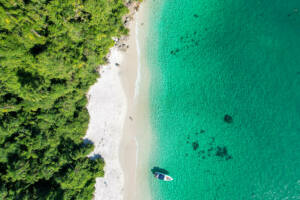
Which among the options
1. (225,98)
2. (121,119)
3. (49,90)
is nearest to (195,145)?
(225,98)

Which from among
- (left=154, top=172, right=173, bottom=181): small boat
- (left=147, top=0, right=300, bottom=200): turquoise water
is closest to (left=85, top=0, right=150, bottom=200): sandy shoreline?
(left=154, top=172, right=173, bottom=181): small boat

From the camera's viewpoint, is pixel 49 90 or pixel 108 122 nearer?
pixel 49 90

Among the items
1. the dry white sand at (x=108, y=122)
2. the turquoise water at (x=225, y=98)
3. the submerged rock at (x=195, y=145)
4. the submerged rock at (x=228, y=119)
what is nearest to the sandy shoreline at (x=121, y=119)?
the dry white sand at (x=108, y=122)

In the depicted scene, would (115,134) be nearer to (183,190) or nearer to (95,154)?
(95,154)

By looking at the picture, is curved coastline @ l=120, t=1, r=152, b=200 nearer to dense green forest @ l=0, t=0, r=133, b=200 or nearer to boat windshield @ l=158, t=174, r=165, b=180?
boat windshield @ l=158, t=174, r=165, b=180

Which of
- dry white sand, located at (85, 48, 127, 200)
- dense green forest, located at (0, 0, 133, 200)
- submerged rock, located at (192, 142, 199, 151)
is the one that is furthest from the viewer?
submerged rock, located at (192, 142, 199, 151)

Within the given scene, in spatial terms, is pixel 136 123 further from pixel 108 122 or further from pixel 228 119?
pixel 228 119
